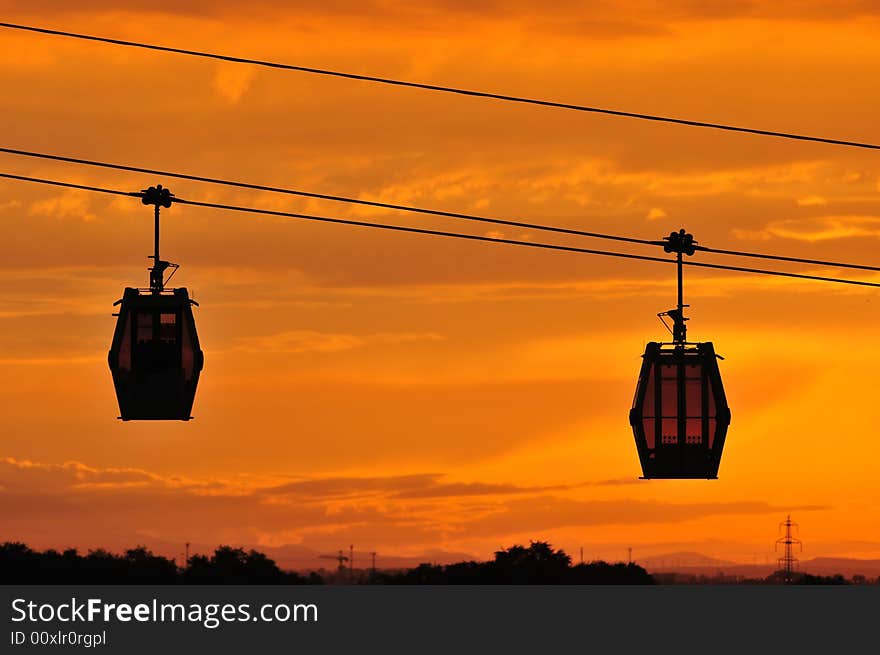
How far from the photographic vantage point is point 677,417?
1727 inches

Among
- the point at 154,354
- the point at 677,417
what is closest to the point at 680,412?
the point at 677,417

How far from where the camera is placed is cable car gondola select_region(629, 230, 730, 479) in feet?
143

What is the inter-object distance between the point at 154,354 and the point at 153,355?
45mm

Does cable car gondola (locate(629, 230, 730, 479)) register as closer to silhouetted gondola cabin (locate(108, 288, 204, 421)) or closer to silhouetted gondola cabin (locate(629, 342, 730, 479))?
silhouetted gondola cabin (locate(629, 342, 730, 479))

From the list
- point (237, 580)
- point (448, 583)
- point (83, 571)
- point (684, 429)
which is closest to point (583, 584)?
point (448, 583)

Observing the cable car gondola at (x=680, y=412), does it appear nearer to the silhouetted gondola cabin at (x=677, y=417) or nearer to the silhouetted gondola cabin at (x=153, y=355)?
the silhouetted gondola cabin at (x=677, y=417)

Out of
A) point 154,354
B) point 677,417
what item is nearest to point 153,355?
point 154,354

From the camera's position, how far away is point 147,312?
42.5 meters

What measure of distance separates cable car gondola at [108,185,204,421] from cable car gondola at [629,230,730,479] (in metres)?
9.46

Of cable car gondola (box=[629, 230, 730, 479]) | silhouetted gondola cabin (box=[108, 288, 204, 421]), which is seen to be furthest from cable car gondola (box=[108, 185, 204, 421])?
cable car gondola (box=[629, 230, 730, 479])

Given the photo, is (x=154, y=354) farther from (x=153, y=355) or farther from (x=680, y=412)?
(x=680, y=412)

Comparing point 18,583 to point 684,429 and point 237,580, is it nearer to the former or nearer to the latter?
point 237,580

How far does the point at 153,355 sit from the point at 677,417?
35.9ft

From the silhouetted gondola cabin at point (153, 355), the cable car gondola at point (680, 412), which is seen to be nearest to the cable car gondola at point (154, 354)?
the silhouetted gondola cabin at point (153, 355)
